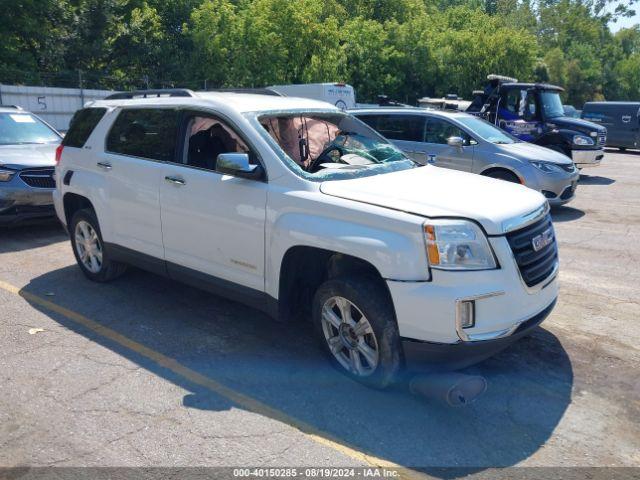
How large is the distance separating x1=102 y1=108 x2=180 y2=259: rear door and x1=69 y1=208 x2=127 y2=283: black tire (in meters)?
0.34

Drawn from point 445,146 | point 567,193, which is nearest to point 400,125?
point 445,146

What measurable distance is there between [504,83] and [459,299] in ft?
36.4

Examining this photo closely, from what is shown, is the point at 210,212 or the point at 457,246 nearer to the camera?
the point at 457,246

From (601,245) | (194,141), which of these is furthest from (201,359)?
(601,245)

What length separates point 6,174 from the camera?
758 centimetres

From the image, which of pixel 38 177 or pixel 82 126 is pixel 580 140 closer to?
pixel 82 126

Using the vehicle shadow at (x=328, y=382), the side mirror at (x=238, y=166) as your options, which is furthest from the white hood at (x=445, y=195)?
the vehicle shadow at (x=328, y=382)

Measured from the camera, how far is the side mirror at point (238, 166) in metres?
4.19

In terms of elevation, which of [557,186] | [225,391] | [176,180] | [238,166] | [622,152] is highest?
[238,166]

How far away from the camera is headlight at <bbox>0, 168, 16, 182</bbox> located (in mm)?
7559

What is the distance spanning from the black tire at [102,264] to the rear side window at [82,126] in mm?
722

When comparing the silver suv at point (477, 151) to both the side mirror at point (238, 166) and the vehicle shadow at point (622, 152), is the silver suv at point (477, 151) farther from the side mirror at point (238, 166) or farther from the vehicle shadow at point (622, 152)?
the vehicle shadow at point (622, 152)

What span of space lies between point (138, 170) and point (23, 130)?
4.96 metres

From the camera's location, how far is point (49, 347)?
4.56 m
